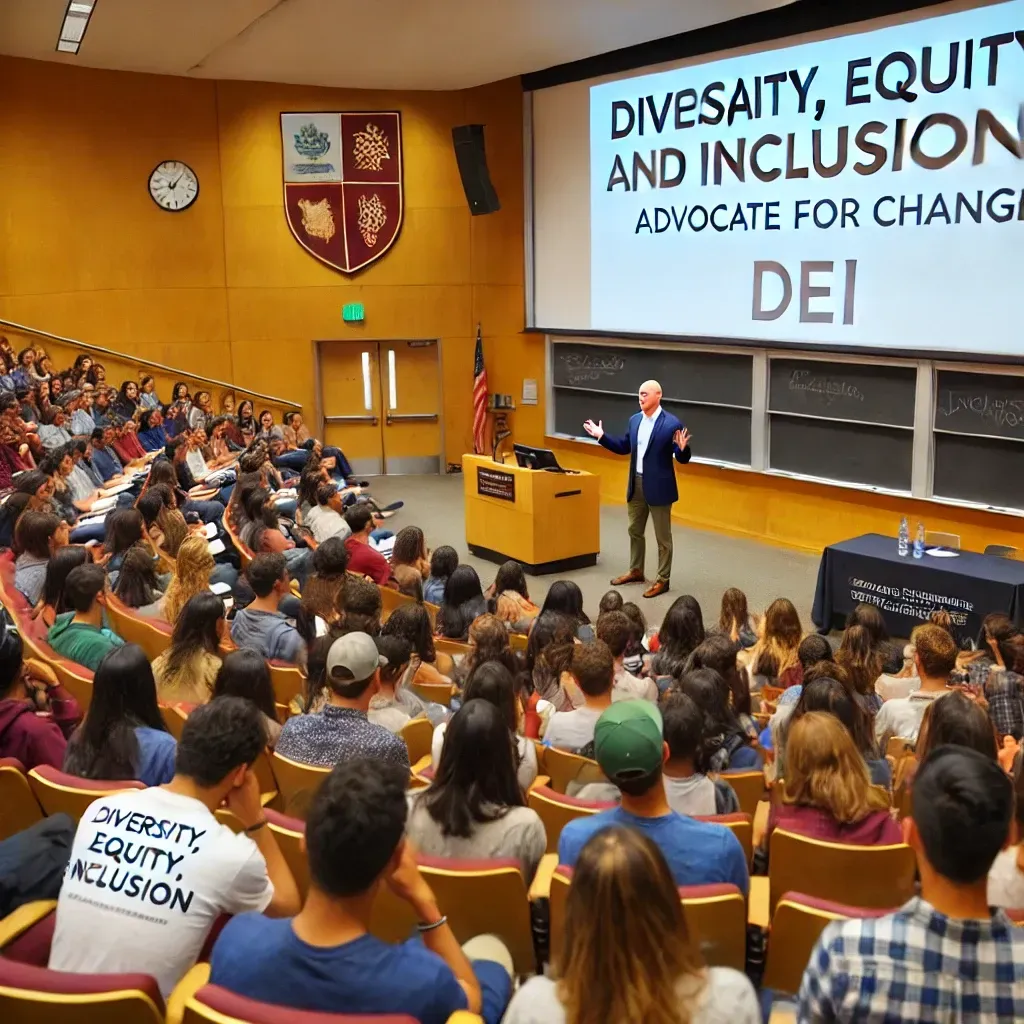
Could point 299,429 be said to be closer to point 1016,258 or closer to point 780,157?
point 780,157

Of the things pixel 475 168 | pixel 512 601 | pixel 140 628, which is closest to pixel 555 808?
pixel 140 628

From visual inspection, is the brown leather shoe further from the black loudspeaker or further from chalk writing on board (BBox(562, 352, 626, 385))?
the black loudspeaker

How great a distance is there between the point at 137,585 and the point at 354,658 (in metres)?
2.42

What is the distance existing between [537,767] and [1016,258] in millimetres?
6065

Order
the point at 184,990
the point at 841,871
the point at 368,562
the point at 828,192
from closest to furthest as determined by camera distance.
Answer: the point at 184,990, the point at 841,871, the point at 368,562, the point at 828,192

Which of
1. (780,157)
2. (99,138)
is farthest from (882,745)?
(99,138)

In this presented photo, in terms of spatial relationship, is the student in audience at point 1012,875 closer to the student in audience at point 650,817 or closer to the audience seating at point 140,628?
the student in audience at point 650,817

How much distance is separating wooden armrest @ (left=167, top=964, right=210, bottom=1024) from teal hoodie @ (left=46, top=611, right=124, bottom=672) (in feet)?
7.52

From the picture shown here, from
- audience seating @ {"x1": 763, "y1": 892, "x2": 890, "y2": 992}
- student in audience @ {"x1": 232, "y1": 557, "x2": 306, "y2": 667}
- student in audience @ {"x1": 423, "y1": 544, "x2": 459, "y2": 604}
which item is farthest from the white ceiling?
audience seating @ {"x1": 763, "y1": 892, "x2": 890, "y2": 992}

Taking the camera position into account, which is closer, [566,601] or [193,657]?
[193,657]

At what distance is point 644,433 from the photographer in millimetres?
8141

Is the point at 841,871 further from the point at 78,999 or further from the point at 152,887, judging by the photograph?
the point at 78,999

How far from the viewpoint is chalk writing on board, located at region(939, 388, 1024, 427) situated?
791 cm

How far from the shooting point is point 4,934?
2.16 meters
